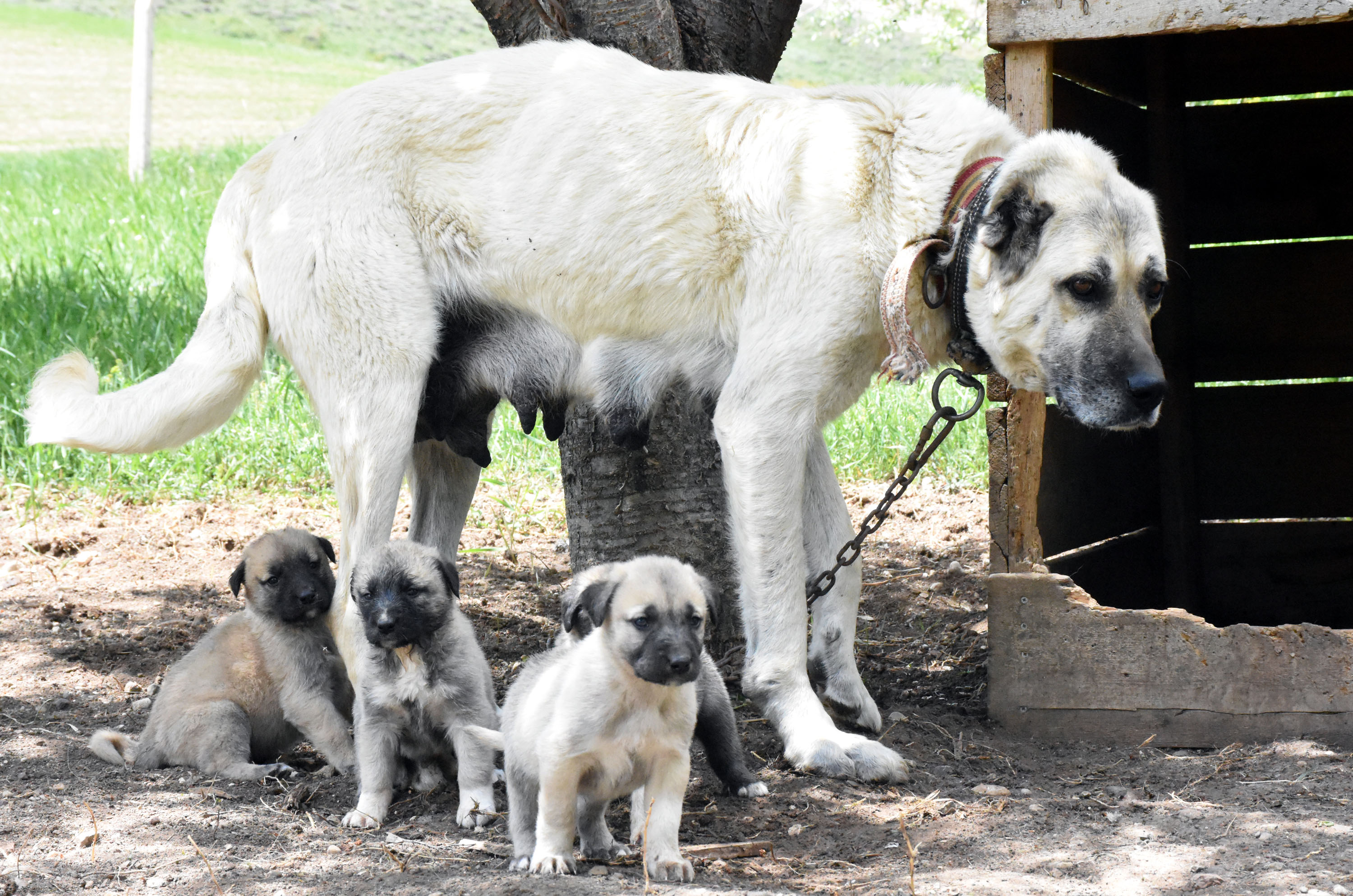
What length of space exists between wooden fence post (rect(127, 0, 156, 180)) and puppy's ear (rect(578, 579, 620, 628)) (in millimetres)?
12840

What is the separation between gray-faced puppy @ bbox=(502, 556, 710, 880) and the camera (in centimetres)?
265

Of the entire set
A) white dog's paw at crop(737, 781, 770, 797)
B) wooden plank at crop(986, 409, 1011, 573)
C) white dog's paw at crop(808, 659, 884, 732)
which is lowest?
white dog's paw at crop(737, 781, 770, 797)

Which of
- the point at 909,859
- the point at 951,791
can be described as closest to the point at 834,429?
the point at 951,791

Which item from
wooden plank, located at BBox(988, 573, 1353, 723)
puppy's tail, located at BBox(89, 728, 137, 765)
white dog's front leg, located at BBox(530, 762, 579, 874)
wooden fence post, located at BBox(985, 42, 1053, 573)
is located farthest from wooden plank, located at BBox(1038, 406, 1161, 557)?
puppy's tail, located at BBox(89, 728, 137, 765)

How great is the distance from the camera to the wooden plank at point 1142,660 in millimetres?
3541

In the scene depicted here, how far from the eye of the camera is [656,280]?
12.1ft

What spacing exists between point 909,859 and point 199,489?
4937 mm

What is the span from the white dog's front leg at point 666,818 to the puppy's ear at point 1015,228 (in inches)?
63.9

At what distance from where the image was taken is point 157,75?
2994cm

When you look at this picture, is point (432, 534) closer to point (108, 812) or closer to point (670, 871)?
point (108, 812)

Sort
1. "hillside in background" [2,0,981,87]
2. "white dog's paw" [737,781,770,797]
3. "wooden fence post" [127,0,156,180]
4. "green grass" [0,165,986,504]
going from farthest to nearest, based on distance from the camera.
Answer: "hillside in background" [2,0,981,87] < "wooden fence post" [127,0,156,180] < "green grass" [0,165,986,504] < "white dog's paw" [737,781,770,797]

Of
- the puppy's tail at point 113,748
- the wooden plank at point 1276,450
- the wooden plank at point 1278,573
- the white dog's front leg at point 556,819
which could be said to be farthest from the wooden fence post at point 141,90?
the white dog's front leg at point 556,819

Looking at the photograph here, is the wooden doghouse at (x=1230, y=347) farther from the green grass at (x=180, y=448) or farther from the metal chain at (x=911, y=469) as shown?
the green grass at (x=180, y=448)

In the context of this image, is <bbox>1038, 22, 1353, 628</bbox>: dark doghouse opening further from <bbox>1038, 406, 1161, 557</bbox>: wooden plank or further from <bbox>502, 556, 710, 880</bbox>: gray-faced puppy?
<bbox>502, 556, 710, 880</bbox>: gray-faced puppy
